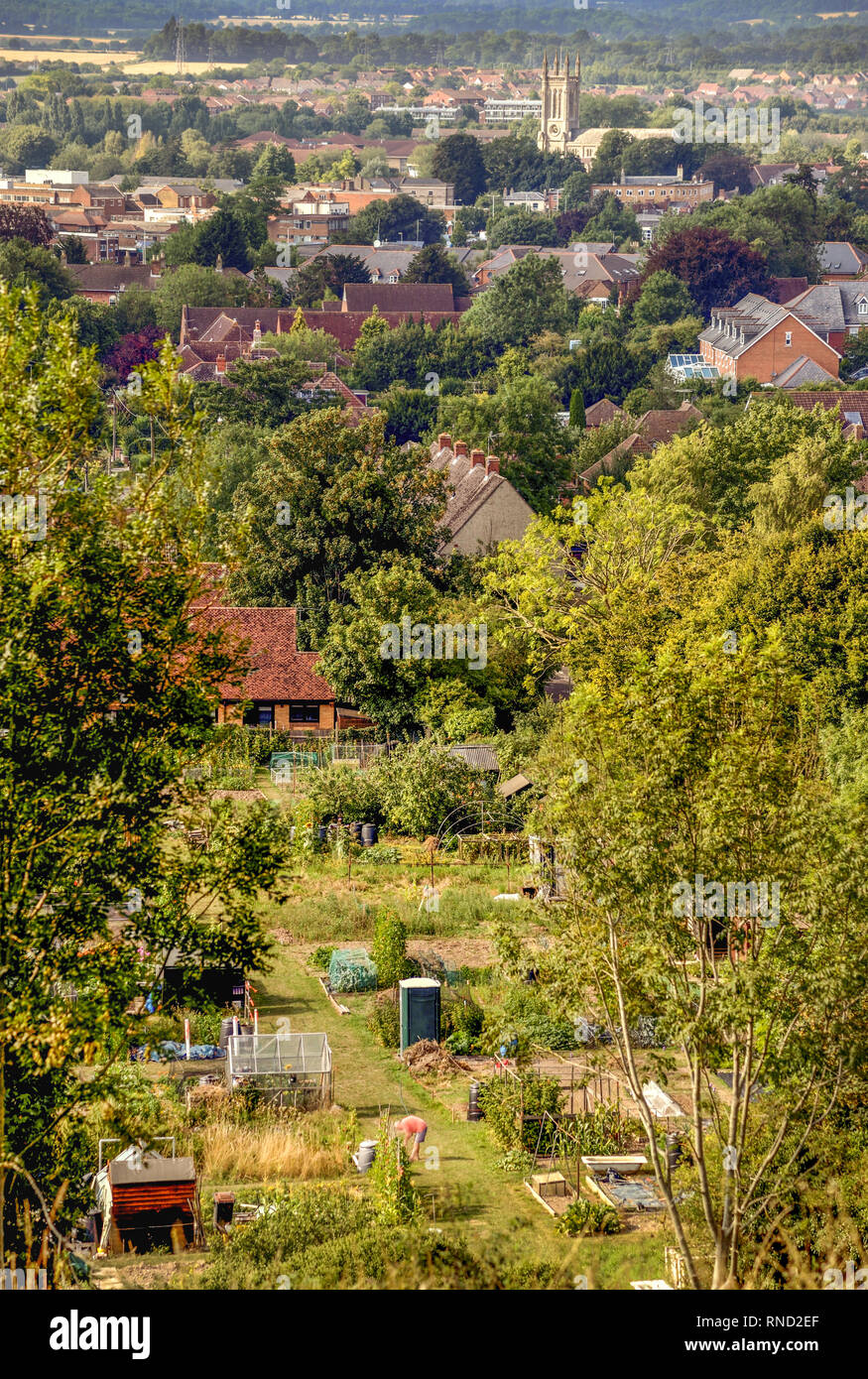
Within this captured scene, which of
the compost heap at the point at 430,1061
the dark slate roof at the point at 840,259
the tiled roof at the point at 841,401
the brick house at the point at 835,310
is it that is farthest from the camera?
the dark slate roof at the point at 840,259

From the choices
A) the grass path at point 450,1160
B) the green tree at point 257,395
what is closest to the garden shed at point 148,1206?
the grass path at point 450,1160

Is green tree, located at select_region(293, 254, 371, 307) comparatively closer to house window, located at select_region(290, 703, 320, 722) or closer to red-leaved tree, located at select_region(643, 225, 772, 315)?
red-leaved tree, located at select_region(643, 225, 772, 315)

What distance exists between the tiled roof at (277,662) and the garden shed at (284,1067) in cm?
1700

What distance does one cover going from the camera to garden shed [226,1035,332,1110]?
63.4ft

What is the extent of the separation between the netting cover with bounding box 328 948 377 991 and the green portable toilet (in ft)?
7.72

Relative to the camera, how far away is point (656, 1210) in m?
16.8

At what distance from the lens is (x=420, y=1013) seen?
856 inches

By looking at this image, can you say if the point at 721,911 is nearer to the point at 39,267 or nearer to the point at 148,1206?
the point at 148,1206

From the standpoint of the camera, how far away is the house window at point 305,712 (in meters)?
37.9

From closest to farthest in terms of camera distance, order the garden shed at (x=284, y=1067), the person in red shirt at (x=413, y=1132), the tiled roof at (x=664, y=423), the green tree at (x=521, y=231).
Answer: the person in red shirt at (x=413, y=1132) < the garden shed at (x=284, y=1067) < the tiled roof at (x=664, y=423) < the green tree at (x=521, y=231)

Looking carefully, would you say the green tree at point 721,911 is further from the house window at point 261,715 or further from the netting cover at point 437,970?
the house window at point 261,715

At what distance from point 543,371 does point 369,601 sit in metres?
60.9

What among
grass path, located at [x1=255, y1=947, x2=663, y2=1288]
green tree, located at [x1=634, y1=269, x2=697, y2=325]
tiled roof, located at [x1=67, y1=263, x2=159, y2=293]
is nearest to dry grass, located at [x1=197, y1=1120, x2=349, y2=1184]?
grass path, located at [x1=255, y1=947, x2=663, y2=1288]
